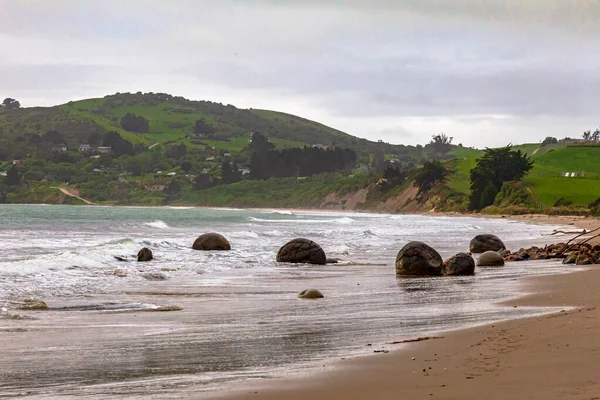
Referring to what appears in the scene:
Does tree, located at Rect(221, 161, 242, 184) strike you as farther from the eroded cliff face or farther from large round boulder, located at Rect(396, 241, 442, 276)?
large round boulder, located at Rect(396, 241, 442, 276)

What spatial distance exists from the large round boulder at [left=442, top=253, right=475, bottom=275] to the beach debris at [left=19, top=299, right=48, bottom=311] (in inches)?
460

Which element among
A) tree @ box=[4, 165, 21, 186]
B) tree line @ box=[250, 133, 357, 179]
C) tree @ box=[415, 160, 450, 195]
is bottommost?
tree @ box=[4, 165, 21, 186]

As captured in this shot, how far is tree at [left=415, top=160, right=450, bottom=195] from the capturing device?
12948 cm

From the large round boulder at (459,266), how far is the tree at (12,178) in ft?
557

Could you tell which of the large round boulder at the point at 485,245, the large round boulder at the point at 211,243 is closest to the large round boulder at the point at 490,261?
the large round boulder at the point at 485,245

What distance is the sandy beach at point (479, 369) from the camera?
766 centimetres

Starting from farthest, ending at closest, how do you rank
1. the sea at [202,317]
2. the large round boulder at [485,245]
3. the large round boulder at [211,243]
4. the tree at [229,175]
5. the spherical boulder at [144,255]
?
1. the tree at [229,175]
2. the large round boulder at [211,243]
3. the large round boulder at [485,245]
4. the spherical boulder at [144,255]
5. the sea at [202,317]

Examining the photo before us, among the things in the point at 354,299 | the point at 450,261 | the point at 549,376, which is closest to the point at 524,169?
the point at 450,261

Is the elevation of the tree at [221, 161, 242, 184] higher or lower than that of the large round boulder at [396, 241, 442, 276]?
higher

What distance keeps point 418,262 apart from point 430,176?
359 ft

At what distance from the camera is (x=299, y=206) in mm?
166250

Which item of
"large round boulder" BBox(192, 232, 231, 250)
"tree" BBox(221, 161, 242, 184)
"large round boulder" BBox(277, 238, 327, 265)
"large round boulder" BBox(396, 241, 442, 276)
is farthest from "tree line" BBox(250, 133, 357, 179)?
"large round boulder" BBox(396, 241, 442, 276)

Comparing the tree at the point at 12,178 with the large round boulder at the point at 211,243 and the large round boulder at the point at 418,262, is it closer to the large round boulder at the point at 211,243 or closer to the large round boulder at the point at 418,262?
the large round boulder at the point at 211,243

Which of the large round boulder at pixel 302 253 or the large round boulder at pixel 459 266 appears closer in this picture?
the large round boulder at pixel 459 266
